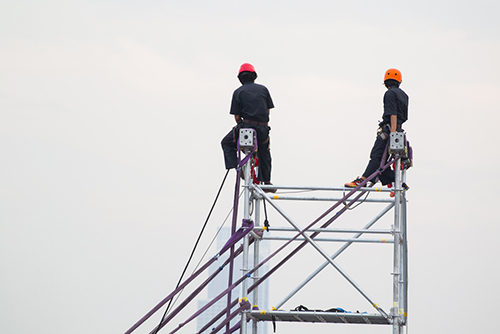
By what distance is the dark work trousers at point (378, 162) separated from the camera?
14281mm

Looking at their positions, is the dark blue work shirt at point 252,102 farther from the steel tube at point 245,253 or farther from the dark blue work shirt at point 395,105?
the dark blue work shirt at point 395,105

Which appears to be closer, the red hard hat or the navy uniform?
the navy uniform

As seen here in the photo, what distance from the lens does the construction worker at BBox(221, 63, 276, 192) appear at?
1423 centimetres

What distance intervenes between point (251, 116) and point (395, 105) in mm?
2999

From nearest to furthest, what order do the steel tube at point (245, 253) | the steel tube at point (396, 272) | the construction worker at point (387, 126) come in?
1. the steel tube at point (396, 272)
2. the steel tube at point (245, 253)
3. the construction worker at point (387, 126)

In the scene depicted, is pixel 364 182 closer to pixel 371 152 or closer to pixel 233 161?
pixel 371 152

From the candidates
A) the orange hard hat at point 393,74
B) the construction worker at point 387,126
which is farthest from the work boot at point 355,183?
the orange hard hat at point 393,74

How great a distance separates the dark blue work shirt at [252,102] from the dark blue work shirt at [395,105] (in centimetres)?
241

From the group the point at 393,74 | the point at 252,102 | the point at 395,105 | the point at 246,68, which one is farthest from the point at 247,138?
the point at 393,74

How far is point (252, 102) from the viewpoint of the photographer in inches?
561

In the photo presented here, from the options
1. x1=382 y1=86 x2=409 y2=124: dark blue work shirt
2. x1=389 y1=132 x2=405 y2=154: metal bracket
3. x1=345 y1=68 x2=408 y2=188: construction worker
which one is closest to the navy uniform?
x1=345 y1=68 x2=408 y2=188: construction worker

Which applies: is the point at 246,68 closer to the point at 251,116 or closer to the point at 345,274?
the point at 251,116

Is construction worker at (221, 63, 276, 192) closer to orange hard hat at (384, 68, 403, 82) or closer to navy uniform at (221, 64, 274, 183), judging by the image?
navy uniform at (221, 64, 274, 183)

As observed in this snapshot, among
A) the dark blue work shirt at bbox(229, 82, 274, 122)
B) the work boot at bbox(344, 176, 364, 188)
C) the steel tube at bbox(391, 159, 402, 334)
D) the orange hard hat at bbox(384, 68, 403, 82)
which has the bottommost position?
the steel tube at bbox(391, 159, 402, 334)
